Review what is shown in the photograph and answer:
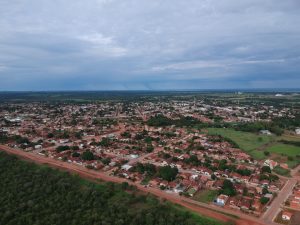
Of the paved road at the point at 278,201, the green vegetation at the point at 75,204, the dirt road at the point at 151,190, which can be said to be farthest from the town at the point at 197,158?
the green vegetation at the point at 75,204

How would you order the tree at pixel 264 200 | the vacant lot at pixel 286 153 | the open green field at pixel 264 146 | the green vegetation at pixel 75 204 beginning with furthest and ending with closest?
the open green field at pixel 264 146, the vacant lot at pixel 286 153, the tree at pixel 264 200, the green vegetation at pixel 75 204

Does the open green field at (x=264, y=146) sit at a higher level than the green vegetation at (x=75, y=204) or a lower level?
lower

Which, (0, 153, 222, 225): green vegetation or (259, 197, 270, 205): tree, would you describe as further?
(259, 197, 270, 205): tree

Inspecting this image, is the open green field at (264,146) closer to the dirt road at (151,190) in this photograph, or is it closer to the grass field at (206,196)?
the grass field at (206,196)

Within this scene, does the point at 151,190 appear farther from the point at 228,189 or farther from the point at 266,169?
the point at 266,169

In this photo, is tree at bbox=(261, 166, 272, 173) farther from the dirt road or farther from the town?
the dirt road

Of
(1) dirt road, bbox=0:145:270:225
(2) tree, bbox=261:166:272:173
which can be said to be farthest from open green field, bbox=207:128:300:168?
(1) dirt road, bbox=0:145:270:225

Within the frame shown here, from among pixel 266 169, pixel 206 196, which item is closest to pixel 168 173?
pixel 206 196

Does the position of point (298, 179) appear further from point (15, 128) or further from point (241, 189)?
point (15, 128)
